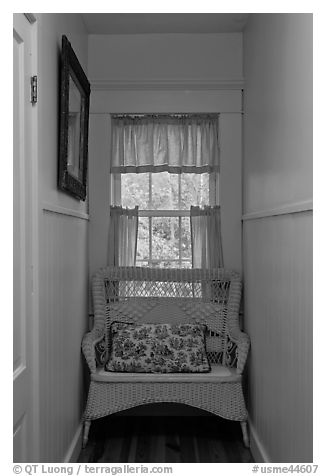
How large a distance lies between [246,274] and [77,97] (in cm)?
151

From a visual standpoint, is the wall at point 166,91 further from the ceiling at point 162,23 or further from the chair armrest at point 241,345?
the chair armrest at point 241,345

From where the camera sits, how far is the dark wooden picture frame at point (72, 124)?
2527 mm

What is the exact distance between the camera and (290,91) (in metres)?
2.29

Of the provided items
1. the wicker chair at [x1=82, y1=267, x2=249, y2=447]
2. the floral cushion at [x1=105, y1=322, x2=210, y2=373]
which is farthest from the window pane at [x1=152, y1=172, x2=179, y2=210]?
the floral cushion at [x1=105, y1=322, x2=210, y2=373]

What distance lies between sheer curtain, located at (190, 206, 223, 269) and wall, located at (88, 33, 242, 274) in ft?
0.16

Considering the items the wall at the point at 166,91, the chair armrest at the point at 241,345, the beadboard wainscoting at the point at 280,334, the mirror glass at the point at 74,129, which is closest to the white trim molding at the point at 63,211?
the mirror glass at the point at 74,129

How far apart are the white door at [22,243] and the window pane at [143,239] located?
69.8 inches

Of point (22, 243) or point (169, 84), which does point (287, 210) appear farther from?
point (169, 84)

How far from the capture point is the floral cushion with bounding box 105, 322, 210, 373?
3.22 m

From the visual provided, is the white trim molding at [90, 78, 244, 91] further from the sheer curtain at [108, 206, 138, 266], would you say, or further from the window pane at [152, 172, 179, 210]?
the sheer curtain at [108, 206, 138, 266]
